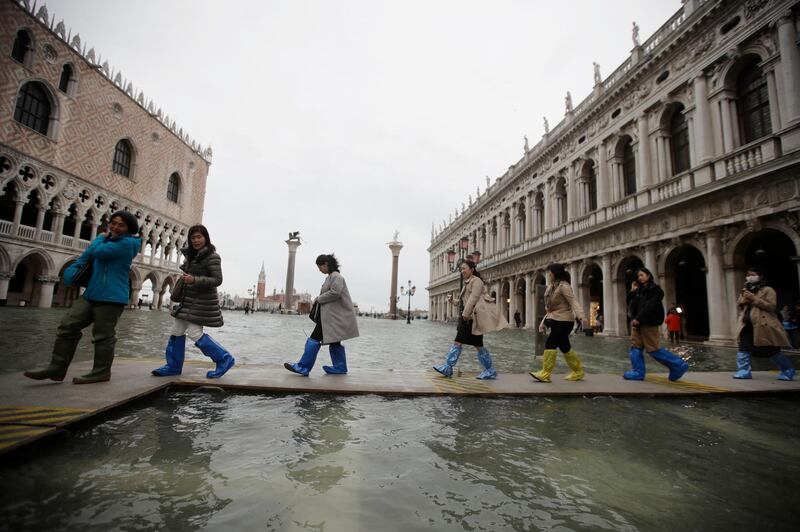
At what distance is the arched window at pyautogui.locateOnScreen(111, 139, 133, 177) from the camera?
31500 mm

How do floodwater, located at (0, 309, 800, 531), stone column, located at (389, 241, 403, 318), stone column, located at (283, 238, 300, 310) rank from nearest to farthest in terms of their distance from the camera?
floodwater, located at (0, 309, 800, 531) → stone column, located at (283, 238, 300, 310) → stone column, located at (389, 241, 403, 318)

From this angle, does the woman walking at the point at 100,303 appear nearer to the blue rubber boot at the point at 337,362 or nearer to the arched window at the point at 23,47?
the blue rubber boot at the point at 337,362

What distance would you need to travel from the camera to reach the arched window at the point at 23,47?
76.9 feet

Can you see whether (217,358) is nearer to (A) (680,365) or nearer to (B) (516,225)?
(A) (680,365)

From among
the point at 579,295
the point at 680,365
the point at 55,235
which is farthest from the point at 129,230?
the point at 55,235

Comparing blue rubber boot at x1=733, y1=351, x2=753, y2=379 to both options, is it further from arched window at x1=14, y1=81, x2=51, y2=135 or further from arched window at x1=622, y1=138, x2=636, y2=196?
arched window at x1=14, y1=81, x2=51, y2=135

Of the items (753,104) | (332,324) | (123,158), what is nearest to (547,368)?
(332,324)

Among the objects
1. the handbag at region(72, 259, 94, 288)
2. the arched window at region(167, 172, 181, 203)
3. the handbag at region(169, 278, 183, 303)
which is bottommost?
the handbag at region(169, 278, 183, 303)

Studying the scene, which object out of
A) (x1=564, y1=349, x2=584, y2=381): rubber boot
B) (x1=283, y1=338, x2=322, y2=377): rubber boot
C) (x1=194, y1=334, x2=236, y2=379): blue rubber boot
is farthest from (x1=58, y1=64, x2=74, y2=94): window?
(x1=564, y1=349, x2=584, y2=381): rubber boot

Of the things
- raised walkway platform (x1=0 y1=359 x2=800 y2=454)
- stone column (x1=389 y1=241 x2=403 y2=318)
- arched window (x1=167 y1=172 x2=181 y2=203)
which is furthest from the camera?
stone column (x1=389 y1=241 x2=403 y2=318)

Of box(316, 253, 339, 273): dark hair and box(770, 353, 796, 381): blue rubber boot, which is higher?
box(316, 253, 339, 273): dark hair

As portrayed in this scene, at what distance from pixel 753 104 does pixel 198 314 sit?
18.5m

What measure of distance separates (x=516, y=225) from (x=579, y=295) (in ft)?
37.7

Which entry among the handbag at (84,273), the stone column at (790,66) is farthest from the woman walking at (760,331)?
the stone column at (790,66)
